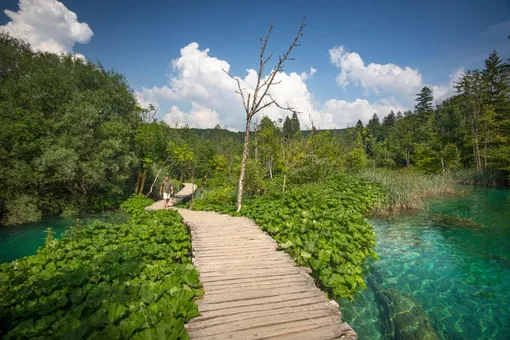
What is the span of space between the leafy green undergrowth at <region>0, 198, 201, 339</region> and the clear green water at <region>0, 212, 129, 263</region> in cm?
556

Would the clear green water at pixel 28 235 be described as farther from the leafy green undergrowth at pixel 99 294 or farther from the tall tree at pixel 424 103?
the tall tree at pixel 424 103

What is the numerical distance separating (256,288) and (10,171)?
16417mm

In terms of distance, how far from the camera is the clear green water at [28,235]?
32.7ft

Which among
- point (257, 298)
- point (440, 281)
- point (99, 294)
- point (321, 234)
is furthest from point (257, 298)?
point (440, 281)

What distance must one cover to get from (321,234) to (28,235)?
1442cm

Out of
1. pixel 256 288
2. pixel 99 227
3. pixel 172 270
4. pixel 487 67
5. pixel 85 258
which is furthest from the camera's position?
pixel 487 67

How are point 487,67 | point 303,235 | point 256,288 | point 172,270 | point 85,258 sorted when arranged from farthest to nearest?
1. point 487,67
2. point 303,235
3. point 85,258
4. point 172,270
5. point 256,288

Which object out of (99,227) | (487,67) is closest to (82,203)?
(99,227)

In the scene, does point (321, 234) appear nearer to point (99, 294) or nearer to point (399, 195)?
point (99, 294)

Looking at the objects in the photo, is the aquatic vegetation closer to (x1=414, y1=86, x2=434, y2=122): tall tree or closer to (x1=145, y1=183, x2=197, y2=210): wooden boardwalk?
(x1=145, y1=183, x2=197, y2=210): wooden boardwalk

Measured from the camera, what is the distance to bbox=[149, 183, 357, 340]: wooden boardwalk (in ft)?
10.8

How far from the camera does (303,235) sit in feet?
21.4

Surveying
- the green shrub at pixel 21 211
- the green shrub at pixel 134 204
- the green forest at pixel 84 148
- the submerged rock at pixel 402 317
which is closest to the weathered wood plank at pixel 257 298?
the submerged rock at pixel 402 317

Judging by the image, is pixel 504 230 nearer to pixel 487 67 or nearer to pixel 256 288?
pixel 256 288
